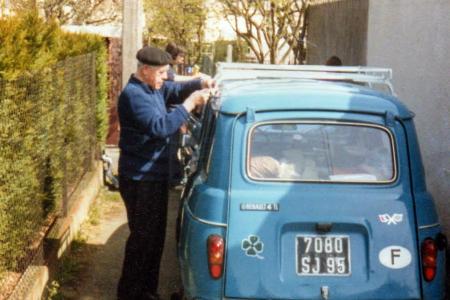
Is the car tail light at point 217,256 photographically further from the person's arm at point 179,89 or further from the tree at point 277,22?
the tree at point 277,22

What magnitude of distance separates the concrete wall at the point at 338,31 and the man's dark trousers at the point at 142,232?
5.73 meters

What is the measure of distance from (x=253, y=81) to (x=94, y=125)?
5.61 metres

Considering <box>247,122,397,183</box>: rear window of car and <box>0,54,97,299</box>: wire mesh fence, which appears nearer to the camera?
<box>247,122,397,183</box>: rear window of car

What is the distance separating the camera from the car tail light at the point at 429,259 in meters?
4.55

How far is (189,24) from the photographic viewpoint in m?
29.2

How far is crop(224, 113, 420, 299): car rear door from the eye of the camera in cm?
443

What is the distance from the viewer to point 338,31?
12.9 metres

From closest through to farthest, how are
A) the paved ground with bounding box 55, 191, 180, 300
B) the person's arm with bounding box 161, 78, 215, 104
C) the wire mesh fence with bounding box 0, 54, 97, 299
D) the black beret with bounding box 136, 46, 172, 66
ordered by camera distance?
the wire mesh fence with bounding box 0, 54, 97, 299 → the black beret with bounding box 136, 46, 172, 66 → the person's arm with bounding box 161, 78, 215, 104 → the paved ground with bounding box 55, 191, 180, 300

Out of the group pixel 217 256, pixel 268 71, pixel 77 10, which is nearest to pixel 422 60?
pixel 268 71

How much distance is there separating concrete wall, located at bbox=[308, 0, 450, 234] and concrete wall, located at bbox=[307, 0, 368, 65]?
7cm

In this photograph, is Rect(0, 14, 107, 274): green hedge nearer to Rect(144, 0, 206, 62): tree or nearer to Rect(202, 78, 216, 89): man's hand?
Rect(202, 78, 216, 89): man's hand

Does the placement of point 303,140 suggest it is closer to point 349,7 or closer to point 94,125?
point 94,125

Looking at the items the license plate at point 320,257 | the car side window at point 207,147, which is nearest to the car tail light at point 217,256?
the license plate at point 320,257

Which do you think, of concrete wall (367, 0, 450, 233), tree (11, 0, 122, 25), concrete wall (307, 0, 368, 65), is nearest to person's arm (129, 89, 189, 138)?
concrete wall (367, 0, 450, 233)
